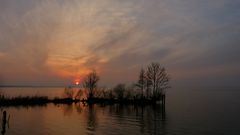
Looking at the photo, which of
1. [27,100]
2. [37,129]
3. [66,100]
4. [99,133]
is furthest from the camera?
[66,100]

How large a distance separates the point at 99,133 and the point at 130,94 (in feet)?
198

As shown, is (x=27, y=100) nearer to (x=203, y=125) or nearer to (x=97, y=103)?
(x=97, y=103)

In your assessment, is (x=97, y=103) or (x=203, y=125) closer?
(x=203, y=125)

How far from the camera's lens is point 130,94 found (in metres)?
99.2

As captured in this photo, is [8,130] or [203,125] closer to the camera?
[8,130]

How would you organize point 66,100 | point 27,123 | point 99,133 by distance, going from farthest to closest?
1. point 66,100
2. point 27,123
3. point 99,133

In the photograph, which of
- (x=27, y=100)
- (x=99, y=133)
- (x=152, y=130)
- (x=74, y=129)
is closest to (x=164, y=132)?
(x=152, y=130)

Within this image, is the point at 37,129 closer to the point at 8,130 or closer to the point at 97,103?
the point at 8,130

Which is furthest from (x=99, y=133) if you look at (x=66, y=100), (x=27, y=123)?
(x=66, y=100)

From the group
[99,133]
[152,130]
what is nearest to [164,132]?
[152,130]

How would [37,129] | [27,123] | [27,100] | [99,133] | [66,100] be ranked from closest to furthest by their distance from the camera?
[99,133], [37,129], [27,123], [27,100], [66,100]

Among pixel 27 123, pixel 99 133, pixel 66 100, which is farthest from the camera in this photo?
pixel 66 100

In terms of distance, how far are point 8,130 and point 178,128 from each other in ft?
80.7

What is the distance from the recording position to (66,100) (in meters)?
94.6
